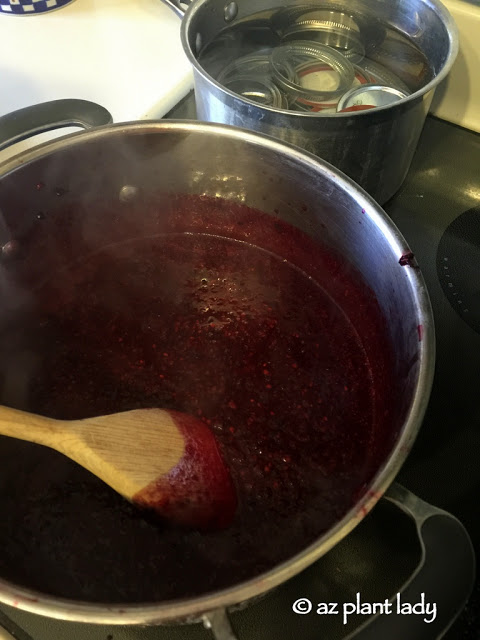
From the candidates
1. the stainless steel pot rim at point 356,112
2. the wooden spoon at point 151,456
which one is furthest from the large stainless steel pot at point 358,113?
the wooden spoon at point 151,456

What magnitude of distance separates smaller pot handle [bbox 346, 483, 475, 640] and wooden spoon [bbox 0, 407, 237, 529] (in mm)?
244

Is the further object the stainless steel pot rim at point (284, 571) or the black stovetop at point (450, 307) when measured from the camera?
the black stovetop at point (450, 307)

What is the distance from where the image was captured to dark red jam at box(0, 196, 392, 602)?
675mm

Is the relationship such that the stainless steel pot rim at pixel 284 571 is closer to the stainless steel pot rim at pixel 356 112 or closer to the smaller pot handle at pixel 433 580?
the smaller pot handle at pixel 433 580

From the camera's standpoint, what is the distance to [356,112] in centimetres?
74

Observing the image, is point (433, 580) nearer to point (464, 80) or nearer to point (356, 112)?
point (356, 112)

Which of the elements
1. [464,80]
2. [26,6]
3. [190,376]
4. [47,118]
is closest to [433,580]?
[190,376]

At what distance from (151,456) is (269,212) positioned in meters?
0.48

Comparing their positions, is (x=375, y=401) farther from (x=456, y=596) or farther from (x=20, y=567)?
(x=20, y=567)

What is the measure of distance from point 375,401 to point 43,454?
492 mm

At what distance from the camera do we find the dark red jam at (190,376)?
675 millimetres

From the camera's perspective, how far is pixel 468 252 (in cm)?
92

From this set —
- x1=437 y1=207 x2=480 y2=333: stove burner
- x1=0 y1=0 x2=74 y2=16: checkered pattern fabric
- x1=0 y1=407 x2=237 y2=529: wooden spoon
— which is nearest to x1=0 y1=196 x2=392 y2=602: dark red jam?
x1=0 y1=407 x2=237 y2=529: wooden spoon

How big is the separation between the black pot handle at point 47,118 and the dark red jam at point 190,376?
139 millimetres
